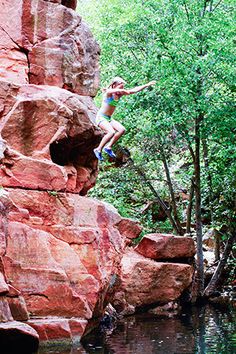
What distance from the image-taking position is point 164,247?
2081 centimetres

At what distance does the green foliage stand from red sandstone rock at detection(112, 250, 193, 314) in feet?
10.9

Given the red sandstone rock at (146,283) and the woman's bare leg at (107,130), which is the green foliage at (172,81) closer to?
the red sandstone rock at (146,283)

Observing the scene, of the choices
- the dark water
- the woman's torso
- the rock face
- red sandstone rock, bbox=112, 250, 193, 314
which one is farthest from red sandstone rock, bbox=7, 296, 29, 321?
red sandstone rock, bbox=112, 250, 193, 314

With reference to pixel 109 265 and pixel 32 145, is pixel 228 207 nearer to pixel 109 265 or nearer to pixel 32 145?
pixel 109 265

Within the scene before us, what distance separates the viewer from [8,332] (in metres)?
10.6

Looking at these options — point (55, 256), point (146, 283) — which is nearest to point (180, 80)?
point (146, 283)

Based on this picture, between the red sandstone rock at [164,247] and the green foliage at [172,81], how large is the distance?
7.31ft

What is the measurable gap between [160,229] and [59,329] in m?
14.3

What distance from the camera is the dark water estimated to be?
1216 centimetres

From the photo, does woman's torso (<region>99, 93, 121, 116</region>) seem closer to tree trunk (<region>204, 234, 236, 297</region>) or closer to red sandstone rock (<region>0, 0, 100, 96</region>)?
red sandstone rock (<region>0, 0, 100, 96</region>)

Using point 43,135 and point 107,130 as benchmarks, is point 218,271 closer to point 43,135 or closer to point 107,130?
point 107,130

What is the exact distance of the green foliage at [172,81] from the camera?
19.6 m

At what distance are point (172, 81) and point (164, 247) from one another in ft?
19.2

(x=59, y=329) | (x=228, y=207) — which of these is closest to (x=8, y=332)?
(x=59, y=329)
